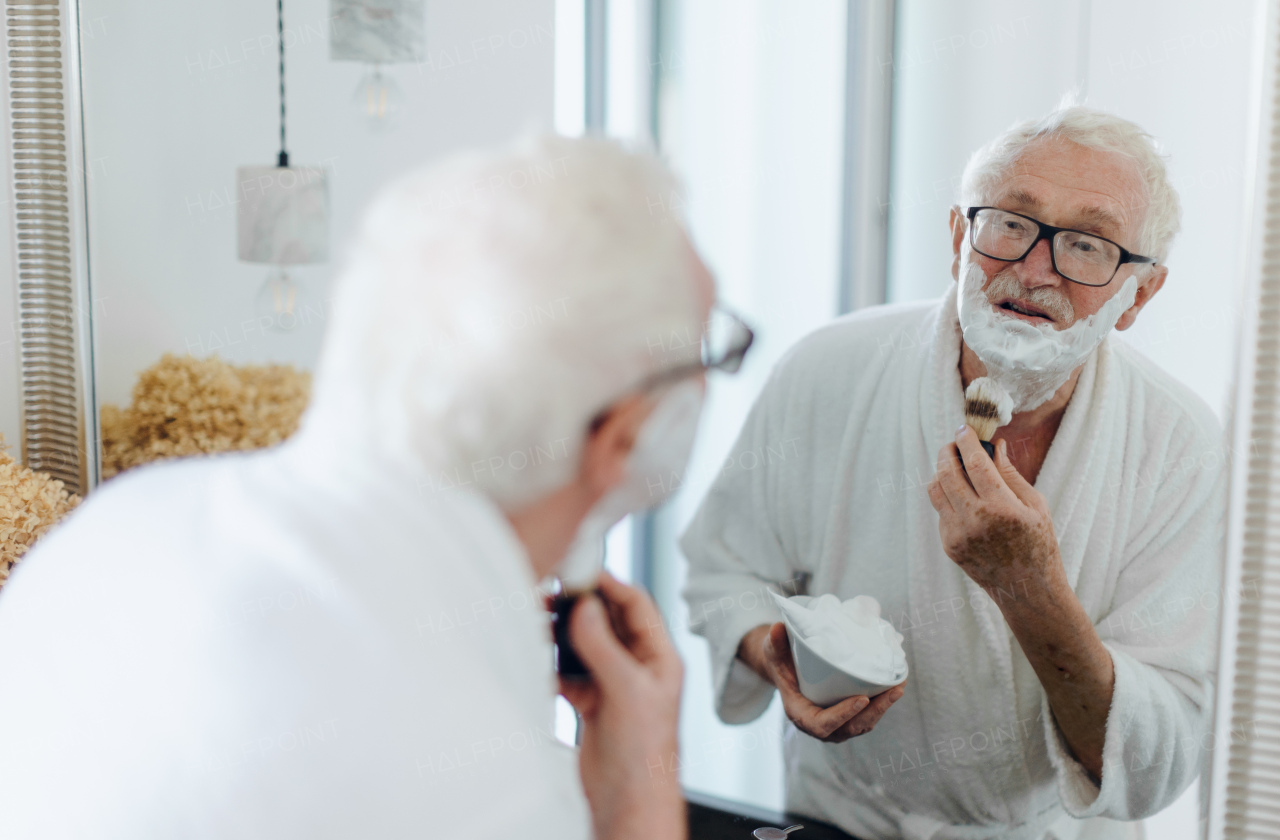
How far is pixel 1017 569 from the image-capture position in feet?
2.70

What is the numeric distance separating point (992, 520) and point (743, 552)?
324 millimetres

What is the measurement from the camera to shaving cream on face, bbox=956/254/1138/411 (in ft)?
2.87

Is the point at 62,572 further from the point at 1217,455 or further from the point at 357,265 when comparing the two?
the point at 1217,455

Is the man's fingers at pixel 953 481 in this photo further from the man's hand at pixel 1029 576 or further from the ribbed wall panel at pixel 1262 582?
the ribbed wall panel at pixel 1262 582

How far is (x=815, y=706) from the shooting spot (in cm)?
90

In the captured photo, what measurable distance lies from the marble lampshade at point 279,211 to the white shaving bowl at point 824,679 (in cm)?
70

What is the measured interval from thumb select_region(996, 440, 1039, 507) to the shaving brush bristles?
1.4 inches

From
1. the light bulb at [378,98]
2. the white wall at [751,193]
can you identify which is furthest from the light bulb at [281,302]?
the white wall at [751,193]

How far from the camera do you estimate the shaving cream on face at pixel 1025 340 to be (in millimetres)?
874

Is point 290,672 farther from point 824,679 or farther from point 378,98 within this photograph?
point 378,98

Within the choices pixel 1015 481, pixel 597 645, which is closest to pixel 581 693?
→ pixel 597 645

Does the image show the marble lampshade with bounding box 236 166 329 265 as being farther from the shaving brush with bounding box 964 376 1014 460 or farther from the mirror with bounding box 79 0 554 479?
the shaving brush with bounding box 964 376 1014 460

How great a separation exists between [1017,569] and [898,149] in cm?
83

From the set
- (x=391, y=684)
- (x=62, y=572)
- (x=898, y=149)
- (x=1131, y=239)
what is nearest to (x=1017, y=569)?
(x=1131, y=239)
